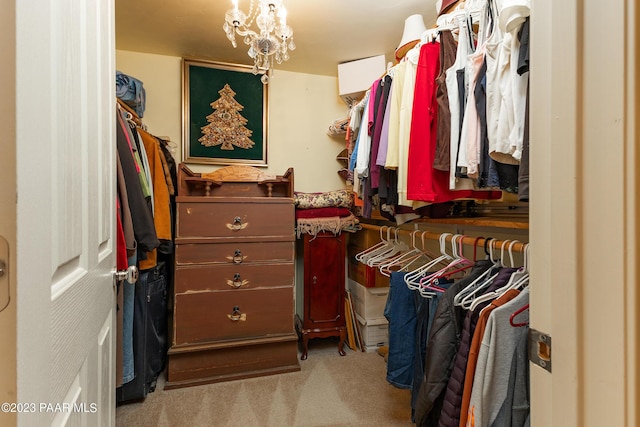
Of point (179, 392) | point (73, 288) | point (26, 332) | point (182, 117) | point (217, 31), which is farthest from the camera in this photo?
point (182, 117)

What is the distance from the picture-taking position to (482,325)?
876 millimetres

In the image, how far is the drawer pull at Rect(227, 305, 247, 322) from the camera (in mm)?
1797

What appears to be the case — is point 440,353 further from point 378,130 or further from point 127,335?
point 127,335

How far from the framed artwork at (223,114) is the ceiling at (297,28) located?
133mm

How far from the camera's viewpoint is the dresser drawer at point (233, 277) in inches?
68.6

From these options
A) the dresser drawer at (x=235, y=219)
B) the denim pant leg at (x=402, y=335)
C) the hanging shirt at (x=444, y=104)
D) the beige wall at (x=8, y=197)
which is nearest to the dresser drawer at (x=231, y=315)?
the dresser drawer at (x=235, y=219)

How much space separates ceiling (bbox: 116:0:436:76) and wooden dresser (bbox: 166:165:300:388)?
3.06 ft

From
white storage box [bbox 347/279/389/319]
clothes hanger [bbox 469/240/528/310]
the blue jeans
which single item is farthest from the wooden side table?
clothes hanger [bbox 469/240/528/310]

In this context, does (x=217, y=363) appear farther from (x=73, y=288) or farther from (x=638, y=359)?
(x=638, y=359)

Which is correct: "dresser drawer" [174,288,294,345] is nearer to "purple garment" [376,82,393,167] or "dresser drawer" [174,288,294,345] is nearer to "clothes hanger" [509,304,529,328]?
"purple garment" [376,82,393,167]

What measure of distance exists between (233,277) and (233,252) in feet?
0.51

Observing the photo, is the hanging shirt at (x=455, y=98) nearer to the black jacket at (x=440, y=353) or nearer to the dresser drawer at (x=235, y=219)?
the black jacket at (x=440, y=353)

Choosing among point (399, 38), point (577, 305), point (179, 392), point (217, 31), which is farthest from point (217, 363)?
point (399, 38)

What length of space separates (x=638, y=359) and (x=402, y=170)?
1.04 m
